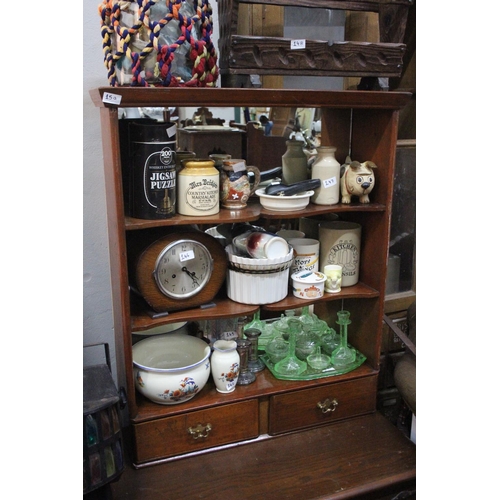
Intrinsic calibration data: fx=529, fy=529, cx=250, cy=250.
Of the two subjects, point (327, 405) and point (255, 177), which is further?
point (327, 405)

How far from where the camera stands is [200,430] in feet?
4.90

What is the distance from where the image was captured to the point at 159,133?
1308 millimetres

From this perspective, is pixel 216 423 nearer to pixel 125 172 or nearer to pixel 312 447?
pixel 312 447

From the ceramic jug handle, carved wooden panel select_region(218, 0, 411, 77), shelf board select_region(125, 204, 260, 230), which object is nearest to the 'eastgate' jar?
shelf board select_region(125, 204, 260, 230)

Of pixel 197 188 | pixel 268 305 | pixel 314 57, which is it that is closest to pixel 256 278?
pixel 268 305

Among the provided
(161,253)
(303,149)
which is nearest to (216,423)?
(161,253)

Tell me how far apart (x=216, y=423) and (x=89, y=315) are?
1.76 feet

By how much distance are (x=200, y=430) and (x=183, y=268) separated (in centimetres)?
47

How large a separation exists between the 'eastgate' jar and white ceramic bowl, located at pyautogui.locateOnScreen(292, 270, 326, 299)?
35 centimetres

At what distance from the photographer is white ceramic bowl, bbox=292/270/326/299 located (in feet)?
5.08

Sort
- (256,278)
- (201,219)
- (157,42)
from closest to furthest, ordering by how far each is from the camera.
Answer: (157,42) < (201,219) < (256,278)

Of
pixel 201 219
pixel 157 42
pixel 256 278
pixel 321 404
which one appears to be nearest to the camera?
pixel 157 42

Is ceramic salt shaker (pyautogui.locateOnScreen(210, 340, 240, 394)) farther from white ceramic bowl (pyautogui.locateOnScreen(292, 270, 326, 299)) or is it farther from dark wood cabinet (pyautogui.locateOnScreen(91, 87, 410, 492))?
white ceramic bowl (pyautogui.locateOnScreen(292, 270, 326, 299))

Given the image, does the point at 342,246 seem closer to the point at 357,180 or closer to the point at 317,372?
the point at 357,180
